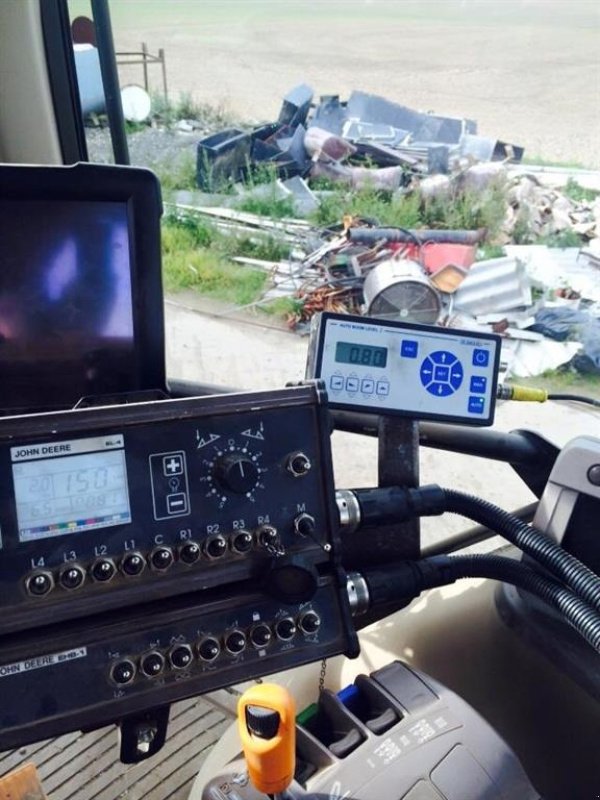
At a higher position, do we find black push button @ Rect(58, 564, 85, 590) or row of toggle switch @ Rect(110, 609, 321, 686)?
black push button @ Rect(58, 564, 85, 590)

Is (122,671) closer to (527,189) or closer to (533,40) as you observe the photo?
(533,40)

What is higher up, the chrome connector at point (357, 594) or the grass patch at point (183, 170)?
the grass patch at point (183, 170)

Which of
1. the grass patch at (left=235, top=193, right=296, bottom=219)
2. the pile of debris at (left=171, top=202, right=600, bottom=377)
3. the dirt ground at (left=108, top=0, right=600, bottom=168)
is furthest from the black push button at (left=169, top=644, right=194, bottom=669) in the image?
the grass patch at (left=235, top=193, right=296, bottom=219)

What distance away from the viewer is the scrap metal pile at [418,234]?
5.90 ft

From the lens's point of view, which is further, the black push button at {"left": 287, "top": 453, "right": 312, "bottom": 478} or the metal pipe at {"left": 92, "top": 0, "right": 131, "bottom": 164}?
the metal pipe at {"left": 92, "top": 0, "right": 131, "bottom": 164}

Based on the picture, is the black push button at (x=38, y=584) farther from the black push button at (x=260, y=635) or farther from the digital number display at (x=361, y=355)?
the digital number display at (x=361, y=355)

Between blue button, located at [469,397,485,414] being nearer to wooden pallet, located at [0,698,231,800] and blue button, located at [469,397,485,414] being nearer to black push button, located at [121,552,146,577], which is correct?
black push button, located at [121,552,146,577]

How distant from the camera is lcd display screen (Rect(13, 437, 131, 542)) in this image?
72 cm

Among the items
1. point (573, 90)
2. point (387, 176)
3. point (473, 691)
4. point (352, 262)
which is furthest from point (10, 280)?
point (387, 176)

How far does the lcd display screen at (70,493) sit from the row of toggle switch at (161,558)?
0.03m

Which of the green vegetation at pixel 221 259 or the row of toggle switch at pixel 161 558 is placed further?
the green vegetation at pixel 221 259

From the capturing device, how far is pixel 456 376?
0.90 m

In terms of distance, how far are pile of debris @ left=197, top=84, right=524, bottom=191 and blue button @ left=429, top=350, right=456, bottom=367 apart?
1503mm

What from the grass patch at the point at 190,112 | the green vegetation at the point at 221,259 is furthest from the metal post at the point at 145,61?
the green vegetation at the point at 221,259
